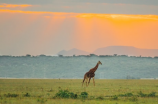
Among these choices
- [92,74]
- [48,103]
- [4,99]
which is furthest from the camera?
[92,74]

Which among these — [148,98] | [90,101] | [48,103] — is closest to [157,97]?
[148,98]

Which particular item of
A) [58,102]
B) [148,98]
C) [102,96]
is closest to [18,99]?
[58,102]

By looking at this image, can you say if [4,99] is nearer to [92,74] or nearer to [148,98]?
[148,98]

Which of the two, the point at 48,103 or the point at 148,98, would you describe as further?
the point at 148,98

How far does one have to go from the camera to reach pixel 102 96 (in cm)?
4828

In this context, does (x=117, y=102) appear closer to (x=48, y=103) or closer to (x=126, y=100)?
(x=126, y=100)

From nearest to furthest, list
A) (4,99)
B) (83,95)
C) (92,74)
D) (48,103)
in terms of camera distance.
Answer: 1. (48,103)
2. (4,99)
3. (83,95)
4. (92,74)

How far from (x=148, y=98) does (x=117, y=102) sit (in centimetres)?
539

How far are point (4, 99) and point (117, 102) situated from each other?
9629mm

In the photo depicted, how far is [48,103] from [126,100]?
7751 mm

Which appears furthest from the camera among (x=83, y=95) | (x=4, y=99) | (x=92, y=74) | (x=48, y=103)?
(x=92, y=74)

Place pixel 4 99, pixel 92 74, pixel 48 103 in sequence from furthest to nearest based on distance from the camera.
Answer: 1. pixel 92 74
2. pixel 4 99
3. pixel 48 103

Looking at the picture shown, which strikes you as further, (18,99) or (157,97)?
(157,97)

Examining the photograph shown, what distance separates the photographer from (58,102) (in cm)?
4247
